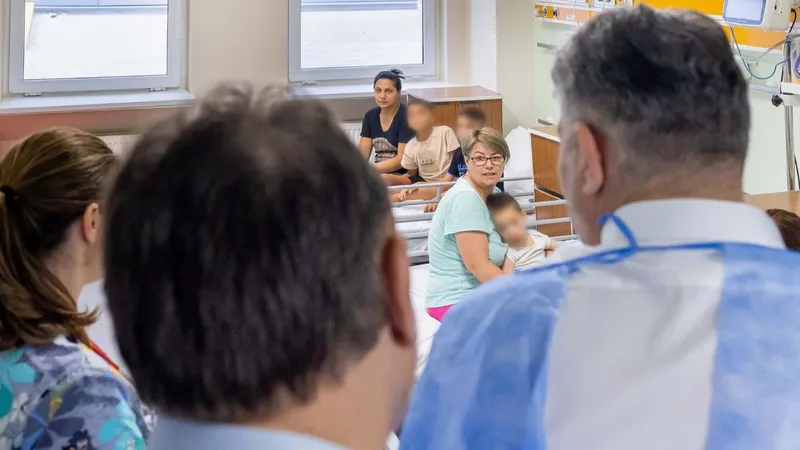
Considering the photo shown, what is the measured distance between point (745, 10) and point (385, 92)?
2.13m

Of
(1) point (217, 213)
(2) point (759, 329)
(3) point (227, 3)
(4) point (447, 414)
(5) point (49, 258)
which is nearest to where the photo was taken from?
(1) point (217, 213)

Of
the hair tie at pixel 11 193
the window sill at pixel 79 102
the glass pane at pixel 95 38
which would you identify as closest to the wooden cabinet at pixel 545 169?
the window sill at pixel 79 102

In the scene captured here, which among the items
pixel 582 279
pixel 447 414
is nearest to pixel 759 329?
pixel 582 279

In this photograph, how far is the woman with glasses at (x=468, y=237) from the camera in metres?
2.81

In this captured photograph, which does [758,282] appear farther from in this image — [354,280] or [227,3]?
[227,3]

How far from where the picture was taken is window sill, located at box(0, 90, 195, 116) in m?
5.16

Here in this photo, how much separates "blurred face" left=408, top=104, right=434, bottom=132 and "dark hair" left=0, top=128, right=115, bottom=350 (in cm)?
341

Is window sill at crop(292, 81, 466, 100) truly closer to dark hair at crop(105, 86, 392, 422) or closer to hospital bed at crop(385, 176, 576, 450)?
hospital bed at crop(385, 176, 576, 450)

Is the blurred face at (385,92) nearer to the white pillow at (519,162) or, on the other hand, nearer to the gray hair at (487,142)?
the white pillow at (519,162)

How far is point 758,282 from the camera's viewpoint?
3.08 ft

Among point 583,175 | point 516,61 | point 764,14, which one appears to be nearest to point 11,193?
point 583,175

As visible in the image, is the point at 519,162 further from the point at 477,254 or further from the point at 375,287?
the point at 375,287

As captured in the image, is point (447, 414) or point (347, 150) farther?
point (447, 414)

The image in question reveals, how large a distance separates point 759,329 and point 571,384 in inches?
8.1
